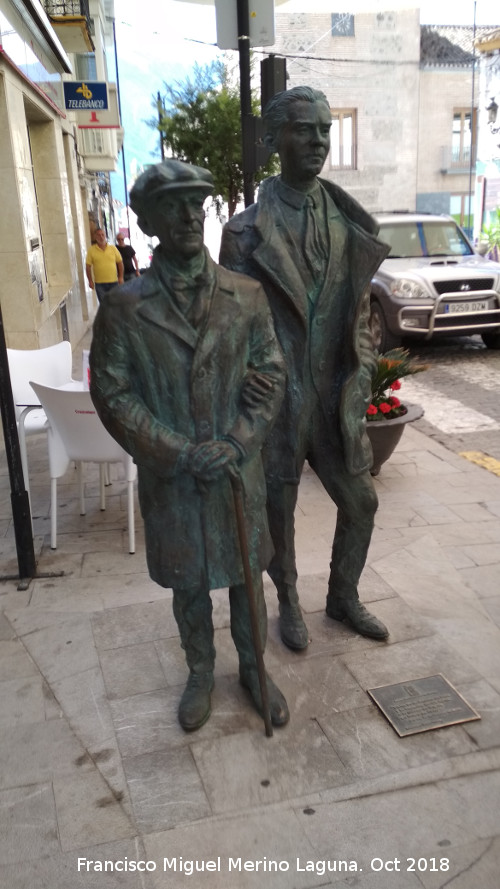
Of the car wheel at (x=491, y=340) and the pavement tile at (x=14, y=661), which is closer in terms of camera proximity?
the pavement tile at (x=14, y=661)

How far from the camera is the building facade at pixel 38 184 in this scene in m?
6.97

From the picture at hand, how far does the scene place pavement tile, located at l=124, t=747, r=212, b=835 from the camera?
2.40 m

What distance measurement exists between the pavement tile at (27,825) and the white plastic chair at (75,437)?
77.1 inches

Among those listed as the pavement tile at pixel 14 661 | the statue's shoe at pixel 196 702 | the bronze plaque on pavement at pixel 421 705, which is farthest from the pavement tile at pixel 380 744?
the pavement tile at pixel 14 661

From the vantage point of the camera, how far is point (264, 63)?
571cm

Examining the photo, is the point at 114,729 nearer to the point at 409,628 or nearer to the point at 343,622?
the point at 343,622

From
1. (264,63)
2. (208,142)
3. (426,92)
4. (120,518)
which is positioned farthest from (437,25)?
(120,518)

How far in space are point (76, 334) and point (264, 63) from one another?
6328 mm

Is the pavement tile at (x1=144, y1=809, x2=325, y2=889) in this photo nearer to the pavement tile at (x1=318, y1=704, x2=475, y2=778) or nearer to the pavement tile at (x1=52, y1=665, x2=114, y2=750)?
the pavement tile at (x1=318, y1=704, x2=475, y2=778)

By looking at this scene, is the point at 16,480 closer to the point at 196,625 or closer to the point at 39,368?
the point at 39,368

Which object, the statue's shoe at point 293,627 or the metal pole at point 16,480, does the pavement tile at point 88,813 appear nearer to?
the statue's shoe at point 293,627

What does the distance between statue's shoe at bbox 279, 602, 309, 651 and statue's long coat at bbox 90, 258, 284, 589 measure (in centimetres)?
84

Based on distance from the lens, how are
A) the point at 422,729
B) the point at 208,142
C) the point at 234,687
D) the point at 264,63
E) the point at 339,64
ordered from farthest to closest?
the point at 339,64, the point at 208,142, the point at 264,63, the point at 234,687, the point at 422,729

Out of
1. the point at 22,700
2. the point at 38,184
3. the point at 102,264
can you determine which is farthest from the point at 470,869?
the point at 38,184
